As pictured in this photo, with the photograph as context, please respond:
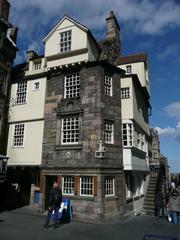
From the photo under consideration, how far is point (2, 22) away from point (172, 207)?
1911cm

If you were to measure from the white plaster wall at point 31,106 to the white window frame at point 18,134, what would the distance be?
1.90 ft

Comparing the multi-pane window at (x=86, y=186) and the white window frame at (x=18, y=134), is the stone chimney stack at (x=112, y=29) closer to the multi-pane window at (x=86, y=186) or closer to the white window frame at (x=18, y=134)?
the white window frame at (x=18, y=134)

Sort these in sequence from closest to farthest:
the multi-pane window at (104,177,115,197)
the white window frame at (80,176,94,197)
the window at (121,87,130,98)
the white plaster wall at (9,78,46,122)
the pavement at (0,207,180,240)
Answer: the pavement at (0,207,180,240) → the white window frame at (80,176,94,197) → the multi-pane window at (104,177,115,197) → the white plaster wall at (9,78,46,122) → the window at (121,87,130,98)

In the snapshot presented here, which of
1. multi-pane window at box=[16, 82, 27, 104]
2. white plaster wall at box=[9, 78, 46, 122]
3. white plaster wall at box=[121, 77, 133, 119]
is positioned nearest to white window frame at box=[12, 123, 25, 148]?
white plaster wall at box=[9, 78, 46, 122]

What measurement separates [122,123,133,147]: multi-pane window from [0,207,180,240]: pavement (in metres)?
5.50

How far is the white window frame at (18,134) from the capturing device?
18781 millimetres

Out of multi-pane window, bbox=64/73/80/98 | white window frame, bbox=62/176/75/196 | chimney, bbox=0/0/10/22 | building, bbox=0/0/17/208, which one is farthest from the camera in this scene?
chimney, bbox=0/0/10/22

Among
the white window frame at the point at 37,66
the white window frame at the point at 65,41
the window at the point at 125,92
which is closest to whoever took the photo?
the white window frame at the point at 65,41

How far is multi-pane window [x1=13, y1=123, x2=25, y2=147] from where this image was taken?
1883cm

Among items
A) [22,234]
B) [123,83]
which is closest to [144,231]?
[22,234]

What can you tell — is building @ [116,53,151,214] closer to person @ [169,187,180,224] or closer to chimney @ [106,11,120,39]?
chimney @ [106,11,120,39]

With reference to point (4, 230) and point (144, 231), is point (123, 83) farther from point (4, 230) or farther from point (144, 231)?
point (4, 230)

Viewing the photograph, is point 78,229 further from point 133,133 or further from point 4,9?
point 4,9

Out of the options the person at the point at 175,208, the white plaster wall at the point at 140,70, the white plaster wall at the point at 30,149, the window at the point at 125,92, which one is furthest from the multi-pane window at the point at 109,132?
the white plaster wall at the point at 140,70
